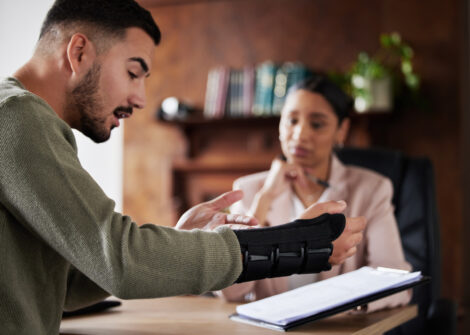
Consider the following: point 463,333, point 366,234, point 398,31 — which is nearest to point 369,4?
point 398,31

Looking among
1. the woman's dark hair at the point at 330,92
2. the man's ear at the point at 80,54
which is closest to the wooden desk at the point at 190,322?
the man's ear at the point at 80,54

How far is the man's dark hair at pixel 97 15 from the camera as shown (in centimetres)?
95

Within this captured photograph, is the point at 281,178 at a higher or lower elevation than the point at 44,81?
lower

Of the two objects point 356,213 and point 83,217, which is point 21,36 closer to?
point 356,213

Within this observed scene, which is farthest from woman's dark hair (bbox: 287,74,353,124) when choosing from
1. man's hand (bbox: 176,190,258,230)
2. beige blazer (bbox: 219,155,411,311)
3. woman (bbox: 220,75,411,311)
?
man's hand (bbox: 176,190,258,230)

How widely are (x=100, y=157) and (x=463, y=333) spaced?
9.63 ft

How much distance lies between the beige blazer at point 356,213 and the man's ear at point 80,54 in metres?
0.66

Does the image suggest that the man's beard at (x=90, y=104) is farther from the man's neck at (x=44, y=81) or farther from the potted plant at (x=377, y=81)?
the potted plant at (x=377, y=81)

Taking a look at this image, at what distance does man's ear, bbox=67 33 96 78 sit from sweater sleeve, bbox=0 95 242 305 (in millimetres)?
184

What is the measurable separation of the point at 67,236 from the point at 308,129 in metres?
1.19

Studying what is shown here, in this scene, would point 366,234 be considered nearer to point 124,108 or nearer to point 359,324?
point 359,324

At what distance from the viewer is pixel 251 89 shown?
13.0 feet

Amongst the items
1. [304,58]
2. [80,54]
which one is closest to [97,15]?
[80,54]

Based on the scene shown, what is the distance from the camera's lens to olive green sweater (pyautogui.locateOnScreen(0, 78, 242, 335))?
0.72 meters
